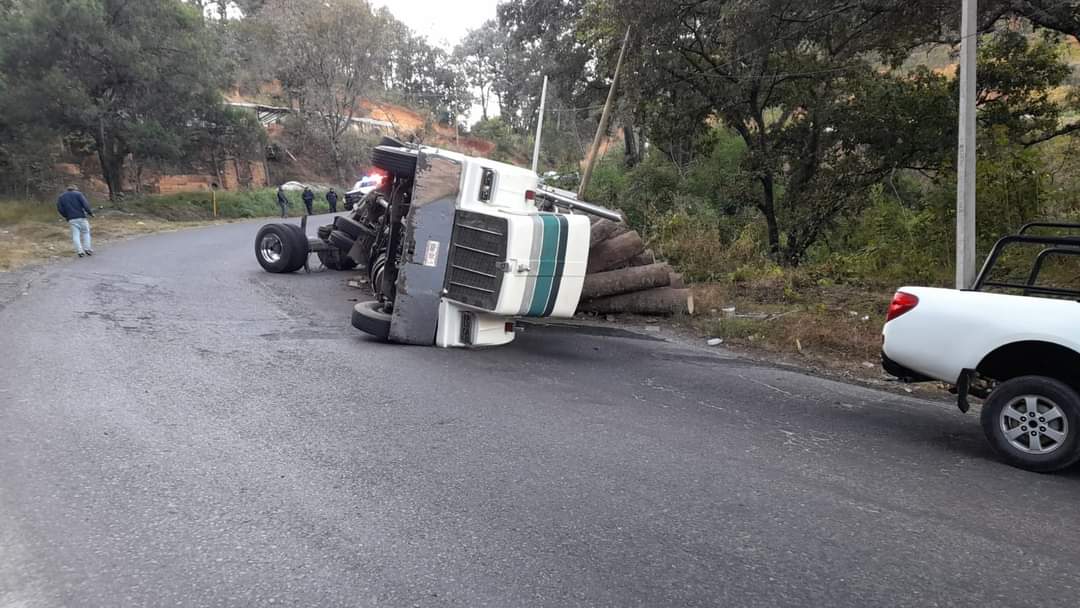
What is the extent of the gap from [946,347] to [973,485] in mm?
1047

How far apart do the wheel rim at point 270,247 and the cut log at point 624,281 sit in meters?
6.18

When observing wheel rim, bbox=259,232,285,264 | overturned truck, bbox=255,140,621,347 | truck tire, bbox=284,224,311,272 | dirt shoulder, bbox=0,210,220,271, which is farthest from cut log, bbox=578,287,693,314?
dirt shoulder, bbox=0,210,220,271

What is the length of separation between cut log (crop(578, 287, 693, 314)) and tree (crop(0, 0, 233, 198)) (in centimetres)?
2358

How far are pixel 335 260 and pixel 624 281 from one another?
592 cm

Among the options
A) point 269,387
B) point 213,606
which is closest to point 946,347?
point 213,606

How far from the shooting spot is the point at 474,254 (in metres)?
7.06

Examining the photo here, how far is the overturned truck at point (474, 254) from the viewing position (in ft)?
22.7

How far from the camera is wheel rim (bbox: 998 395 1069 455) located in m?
4.55

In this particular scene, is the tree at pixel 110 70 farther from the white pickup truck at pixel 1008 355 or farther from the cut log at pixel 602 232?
the white pickup truck at pixel 1008 355

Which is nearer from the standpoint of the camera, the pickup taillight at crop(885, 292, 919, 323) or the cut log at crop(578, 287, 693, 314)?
the pickup taillight at crop(885, 292, 919, 323)

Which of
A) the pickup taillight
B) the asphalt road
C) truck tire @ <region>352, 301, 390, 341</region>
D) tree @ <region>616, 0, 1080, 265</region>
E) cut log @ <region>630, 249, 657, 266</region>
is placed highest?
tree @ <region>616, 0, 1080, 265</region>

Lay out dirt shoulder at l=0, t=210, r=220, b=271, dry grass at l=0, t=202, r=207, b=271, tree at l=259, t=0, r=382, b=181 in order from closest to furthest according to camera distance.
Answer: dirt shoulder at l=0, t=210, r=220, b=271 < dry grass at l=0, t=202, r=207, b=271 < tree at l=259, t=0, r=382, b=181

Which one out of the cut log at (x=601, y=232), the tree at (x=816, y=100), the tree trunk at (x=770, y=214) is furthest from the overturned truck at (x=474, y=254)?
the tree trunk at (x=770, y=214)

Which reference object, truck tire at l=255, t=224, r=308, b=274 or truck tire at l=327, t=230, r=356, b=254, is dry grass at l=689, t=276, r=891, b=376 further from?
truck tire at l=255, t=224, r=308, b=274
